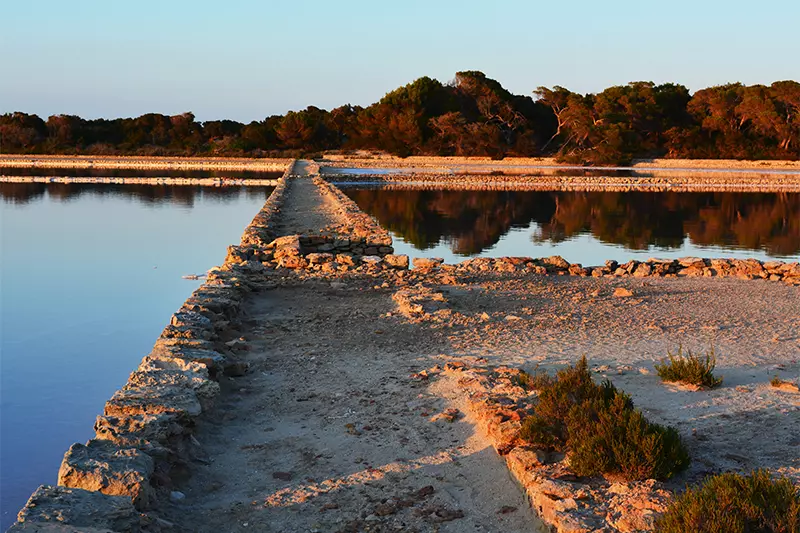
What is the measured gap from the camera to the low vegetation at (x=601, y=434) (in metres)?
3.75

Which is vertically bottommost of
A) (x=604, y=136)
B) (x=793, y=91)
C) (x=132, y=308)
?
(x=132, y=308)

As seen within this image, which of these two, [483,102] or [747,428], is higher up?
[483,102]

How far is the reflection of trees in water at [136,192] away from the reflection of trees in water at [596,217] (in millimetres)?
4084

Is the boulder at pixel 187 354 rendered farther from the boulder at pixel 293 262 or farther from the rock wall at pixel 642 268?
the rock wall at pixel 642 268

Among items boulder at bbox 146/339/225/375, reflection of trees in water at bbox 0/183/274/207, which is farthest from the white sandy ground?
reflection of trees in water at bbox 0/183/274/207

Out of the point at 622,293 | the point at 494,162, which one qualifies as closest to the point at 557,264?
the point at 622,293

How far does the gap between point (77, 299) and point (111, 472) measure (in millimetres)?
7418

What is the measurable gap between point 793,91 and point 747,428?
55923mm

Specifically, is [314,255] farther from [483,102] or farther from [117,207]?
[483,102]

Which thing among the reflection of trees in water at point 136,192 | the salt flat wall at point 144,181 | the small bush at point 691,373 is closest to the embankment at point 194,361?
the small bush at point 691,373

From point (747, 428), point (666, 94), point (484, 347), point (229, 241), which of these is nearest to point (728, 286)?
point (484, 347)

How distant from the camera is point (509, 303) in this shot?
8609 mm

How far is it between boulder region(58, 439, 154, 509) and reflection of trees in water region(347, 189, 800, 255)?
11.3 metres

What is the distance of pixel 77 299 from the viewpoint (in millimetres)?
10352
